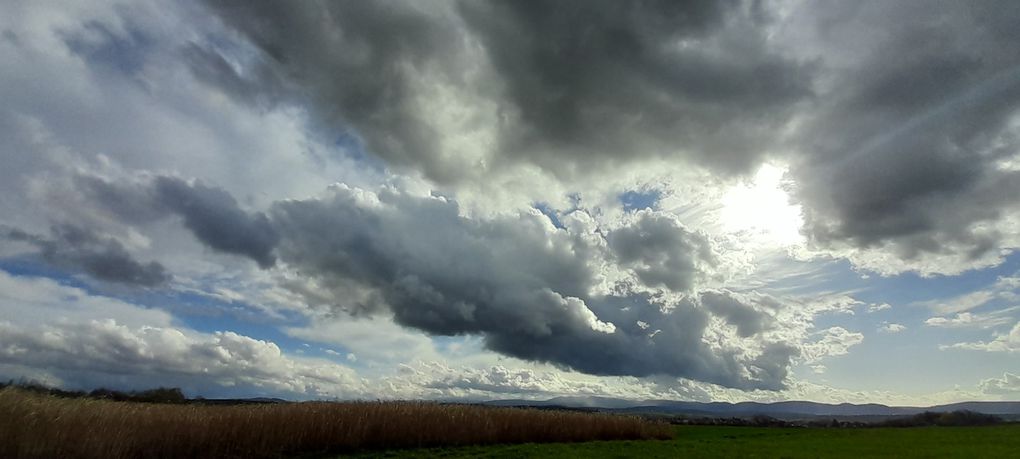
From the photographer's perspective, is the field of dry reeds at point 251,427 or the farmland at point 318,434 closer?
the field of dry reeds at point 251,427

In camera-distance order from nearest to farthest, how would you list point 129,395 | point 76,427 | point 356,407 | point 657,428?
point 76,427
point 356,407
point 657,428
point 129,395

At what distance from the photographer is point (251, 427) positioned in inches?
1416

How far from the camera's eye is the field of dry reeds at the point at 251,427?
30.3 m

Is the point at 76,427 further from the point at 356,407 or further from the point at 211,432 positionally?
the point at 356,407

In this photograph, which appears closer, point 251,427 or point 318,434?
point 251,427

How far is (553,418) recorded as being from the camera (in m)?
48.7

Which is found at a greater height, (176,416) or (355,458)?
(176,416)

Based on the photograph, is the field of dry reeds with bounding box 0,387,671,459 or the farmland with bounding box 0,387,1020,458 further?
the farmland with bounding box 0,387,1020,458

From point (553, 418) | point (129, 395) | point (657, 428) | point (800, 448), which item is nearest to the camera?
point (800, 448)

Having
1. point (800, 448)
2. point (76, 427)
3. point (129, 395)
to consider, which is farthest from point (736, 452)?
point (129, 395)

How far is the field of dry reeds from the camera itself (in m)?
30.3

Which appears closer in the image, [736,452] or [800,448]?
[736,452]

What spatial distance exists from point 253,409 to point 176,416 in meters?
5.46

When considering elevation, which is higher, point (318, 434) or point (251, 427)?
point (251, 427)
